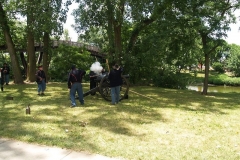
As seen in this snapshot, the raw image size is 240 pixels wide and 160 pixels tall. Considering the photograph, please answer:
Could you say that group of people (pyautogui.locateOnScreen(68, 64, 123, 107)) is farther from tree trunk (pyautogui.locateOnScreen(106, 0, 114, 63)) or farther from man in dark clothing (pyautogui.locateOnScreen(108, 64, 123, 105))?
tree trunk (pyautogui.locateOnScreen(106, 0, 114, 63))

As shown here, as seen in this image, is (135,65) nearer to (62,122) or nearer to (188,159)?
(62,122)

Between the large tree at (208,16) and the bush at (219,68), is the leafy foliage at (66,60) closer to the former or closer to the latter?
the large tree at (208,16)

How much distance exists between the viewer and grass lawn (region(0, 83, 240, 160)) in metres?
5.19

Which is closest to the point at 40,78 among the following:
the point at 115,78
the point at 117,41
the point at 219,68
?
the point at 115,78

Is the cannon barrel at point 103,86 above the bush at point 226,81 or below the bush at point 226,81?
above

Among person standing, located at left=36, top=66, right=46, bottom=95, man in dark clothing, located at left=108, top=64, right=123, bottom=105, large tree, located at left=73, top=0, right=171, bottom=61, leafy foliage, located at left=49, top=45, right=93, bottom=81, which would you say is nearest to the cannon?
man in dark clothing, located at left=108, top=64, right=123, bottom=105

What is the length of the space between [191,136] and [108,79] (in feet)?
16.7

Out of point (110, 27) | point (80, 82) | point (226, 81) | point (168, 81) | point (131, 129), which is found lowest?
point (226, 81)

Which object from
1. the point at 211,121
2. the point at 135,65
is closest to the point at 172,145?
the point at 211,121

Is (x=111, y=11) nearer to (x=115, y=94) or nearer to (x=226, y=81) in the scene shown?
(x=115, y=94)

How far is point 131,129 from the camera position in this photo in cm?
674

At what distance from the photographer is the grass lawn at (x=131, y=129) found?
519 cm

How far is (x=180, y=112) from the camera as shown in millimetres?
9031

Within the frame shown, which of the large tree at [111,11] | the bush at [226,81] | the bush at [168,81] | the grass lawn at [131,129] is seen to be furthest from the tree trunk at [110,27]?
Result: the bush at [226,81]
